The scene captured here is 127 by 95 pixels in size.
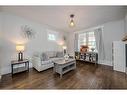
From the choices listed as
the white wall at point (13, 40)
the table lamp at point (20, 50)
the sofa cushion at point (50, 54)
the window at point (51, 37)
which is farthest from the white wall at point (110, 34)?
the table lamp at point (20, 50)

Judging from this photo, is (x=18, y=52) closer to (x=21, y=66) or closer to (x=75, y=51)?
(x=21, y=66)

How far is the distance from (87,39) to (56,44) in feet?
7.62

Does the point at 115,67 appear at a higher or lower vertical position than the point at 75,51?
lower

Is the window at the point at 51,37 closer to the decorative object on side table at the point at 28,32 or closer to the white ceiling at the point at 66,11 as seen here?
the decorative object on side table at the point at 28,32

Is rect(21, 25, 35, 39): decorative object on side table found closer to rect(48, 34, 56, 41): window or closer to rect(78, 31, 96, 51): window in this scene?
rect(48, 34, 56, 41): window

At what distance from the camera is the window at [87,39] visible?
18.4ft

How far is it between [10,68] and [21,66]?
0.49 m

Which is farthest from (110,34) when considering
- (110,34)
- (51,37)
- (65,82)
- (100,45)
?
(65,82)

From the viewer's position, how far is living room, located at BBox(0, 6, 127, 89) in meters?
2.65

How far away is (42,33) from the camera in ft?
16.3

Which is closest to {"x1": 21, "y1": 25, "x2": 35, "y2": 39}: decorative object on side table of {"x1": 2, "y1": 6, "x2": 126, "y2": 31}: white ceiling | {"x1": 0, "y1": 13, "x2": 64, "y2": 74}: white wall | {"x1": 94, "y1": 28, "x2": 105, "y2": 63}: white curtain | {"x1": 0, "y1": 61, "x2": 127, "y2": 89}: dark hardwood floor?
{"x1": 0, "y1": 13, "x2": 64, "y2": 74}: white wall
